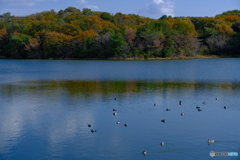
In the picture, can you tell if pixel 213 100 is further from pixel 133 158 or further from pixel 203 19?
pixel 203 19

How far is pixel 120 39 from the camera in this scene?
6222cm

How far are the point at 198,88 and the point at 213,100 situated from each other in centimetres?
444

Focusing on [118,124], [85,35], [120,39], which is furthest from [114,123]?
[85,35]

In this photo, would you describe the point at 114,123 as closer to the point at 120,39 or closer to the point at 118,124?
the point at 118,124

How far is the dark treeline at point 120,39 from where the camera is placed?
62.5 metres

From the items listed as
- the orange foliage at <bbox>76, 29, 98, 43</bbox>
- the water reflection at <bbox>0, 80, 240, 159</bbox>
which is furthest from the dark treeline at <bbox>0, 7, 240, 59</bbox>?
the water reflection at <bbox>0, 80, 240, 159</bbox>

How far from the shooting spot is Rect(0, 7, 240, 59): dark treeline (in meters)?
62.5

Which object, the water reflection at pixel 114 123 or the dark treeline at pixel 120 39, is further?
the dark treeline at pixel 120 39

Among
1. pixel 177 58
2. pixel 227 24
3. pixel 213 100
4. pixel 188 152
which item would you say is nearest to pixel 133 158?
pixel 188 152

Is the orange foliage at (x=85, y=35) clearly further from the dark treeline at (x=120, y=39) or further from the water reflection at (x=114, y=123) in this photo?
the water reflection at (x=114, y=123)

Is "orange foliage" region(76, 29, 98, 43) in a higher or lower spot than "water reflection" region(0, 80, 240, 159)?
higher

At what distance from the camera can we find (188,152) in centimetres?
986

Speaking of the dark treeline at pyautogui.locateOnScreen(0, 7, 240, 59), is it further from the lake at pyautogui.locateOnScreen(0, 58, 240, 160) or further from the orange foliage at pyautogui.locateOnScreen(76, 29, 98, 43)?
the lake at pyautogui.locateOnScreen(0, 58, 240, 160)

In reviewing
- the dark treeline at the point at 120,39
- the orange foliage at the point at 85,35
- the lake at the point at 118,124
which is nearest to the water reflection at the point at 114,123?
the lake at the point at 118,124
